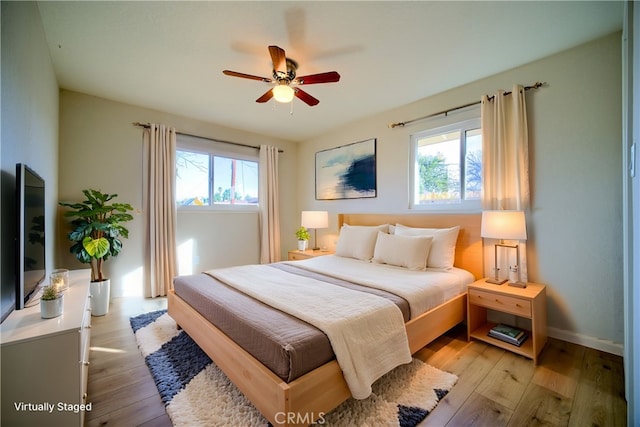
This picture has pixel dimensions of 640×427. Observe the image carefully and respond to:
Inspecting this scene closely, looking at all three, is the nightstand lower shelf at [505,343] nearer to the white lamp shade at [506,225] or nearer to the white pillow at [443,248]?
the white pillow at [443,248]

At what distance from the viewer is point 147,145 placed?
3.50 m

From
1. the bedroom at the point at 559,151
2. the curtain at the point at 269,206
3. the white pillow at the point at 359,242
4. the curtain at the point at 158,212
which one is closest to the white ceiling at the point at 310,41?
the bedroom at the point at 559,151

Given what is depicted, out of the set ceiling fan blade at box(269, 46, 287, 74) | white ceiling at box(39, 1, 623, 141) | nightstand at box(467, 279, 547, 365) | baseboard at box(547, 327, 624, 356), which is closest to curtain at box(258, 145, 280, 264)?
white ceiling at box(39, 1, 623, 141)

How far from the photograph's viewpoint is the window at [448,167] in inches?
114

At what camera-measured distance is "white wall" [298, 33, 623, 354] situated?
2.07 m

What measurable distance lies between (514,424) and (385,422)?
2.33 ft

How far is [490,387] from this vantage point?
1.71 m

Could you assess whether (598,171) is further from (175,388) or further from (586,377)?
(175,388)

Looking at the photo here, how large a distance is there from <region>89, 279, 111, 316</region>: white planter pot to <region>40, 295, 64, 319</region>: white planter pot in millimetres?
1906

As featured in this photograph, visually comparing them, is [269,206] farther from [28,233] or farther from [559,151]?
[559,151]

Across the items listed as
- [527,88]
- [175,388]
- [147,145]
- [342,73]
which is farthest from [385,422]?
[147,145]

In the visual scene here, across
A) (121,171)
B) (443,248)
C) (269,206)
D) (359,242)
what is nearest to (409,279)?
(443,248)

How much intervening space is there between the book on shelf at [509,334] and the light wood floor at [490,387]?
0.10 metres

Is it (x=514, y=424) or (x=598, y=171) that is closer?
(x=514, y=424)
